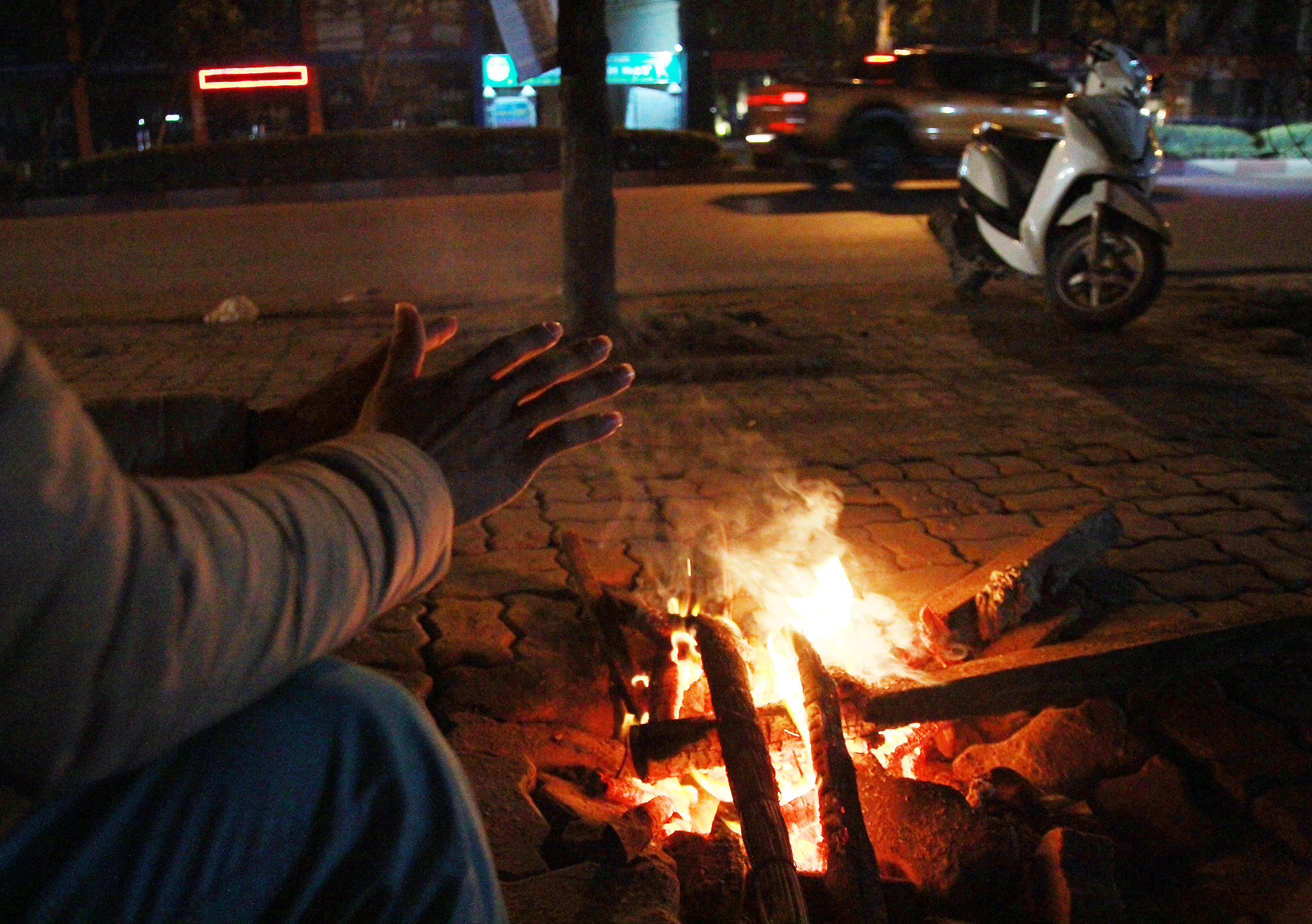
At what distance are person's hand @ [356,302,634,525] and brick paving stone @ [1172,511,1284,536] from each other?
3.46 meters

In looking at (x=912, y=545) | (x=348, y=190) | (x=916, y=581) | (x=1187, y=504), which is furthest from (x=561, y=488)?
(x=348, y=190)

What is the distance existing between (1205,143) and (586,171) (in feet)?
75.4

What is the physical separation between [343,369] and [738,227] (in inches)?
502

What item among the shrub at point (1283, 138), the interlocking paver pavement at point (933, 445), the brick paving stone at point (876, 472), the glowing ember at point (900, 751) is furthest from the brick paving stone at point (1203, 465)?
the shrub at point (1283, 138)

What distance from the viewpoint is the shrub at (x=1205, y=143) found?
24062 mm

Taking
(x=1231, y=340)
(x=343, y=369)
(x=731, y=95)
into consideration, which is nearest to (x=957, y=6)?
(x=731, y=95)

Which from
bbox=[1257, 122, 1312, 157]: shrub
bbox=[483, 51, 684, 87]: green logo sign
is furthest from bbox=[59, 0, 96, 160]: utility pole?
bbox=[1257, 122, 1312, 157]: shrub

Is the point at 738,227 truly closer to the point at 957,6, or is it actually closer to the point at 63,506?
the point at 63,506

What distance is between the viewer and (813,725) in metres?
2.54

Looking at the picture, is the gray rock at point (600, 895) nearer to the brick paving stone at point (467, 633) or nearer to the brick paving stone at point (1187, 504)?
the brick paving stone at point (467, 633)

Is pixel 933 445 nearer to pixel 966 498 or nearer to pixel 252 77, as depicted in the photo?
pixel 966 498

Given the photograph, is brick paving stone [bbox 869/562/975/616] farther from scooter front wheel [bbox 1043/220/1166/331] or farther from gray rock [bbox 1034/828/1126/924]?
scooter front wheel [bbox 1043/220/1166/331]

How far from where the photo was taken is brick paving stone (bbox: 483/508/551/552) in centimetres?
428

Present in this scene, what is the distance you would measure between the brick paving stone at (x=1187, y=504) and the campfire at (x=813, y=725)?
116cm
